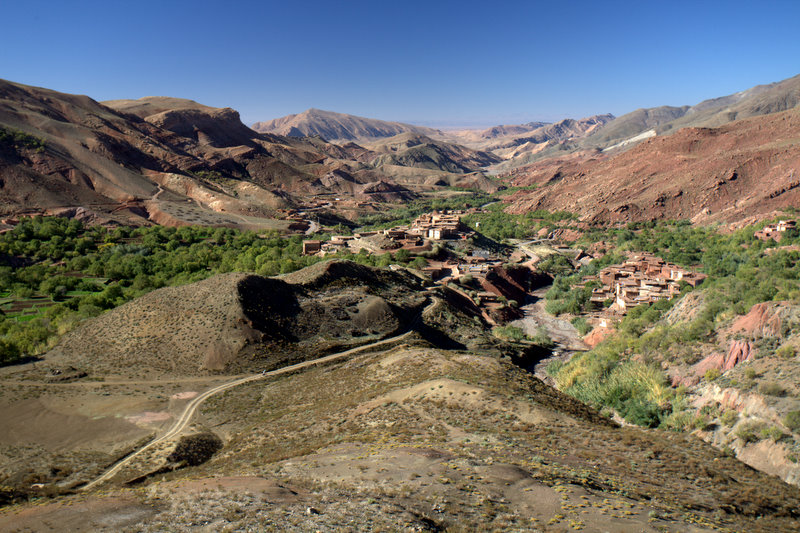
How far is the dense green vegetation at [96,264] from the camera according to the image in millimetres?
29292

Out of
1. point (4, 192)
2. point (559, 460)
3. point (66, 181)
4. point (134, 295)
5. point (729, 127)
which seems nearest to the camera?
point (559, 460)

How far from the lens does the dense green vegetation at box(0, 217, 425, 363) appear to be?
96.1 feet

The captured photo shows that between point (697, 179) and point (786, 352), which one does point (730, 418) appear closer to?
point (786, 352)

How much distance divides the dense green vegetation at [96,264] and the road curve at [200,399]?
1080 cm

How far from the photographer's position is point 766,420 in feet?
46.5

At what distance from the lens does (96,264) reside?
44469mm

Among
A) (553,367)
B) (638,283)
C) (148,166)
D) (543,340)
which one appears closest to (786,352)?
(553,367)

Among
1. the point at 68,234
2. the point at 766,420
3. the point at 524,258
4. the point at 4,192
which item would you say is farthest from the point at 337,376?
the point at 4,192

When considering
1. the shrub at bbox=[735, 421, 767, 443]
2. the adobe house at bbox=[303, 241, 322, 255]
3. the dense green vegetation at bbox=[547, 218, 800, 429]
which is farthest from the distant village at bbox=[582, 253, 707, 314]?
the adobe house at bbox=[303, 241, 322, 255]

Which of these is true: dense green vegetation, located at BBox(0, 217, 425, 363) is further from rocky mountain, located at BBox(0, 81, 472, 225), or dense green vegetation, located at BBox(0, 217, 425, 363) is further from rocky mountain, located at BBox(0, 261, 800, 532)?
rocky mountain, located at BBox(0, 81, 472, 225)

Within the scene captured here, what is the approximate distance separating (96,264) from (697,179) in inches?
2955

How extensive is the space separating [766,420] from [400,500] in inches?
471

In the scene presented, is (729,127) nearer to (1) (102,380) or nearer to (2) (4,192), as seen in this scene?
(1) (102,380)

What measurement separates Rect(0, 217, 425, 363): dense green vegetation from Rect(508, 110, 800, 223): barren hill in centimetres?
4213
